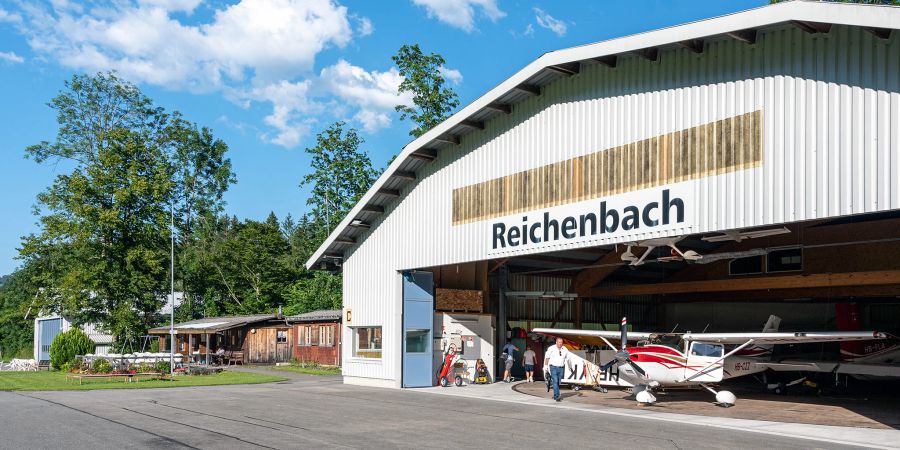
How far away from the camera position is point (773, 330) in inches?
851

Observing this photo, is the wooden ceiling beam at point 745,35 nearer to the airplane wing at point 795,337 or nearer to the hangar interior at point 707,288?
the hangar interior at point 707,288

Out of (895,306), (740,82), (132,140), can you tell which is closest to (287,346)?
(132,140)

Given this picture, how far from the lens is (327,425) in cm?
1389

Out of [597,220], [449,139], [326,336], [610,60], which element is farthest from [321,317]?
[610,60]

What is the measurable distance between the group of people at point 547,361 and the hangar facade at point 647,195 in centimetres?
95

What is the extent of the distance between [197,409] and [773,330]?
650 inches

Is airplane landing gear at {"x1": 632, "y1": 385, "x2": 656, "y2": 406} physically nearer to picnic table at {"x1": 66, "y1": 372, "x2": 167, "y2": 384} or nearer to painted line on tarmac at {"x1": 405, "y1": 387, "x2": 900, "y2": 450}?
painted line on tarmac at {"x1": 405, "y1": 387, "x2": 900, "y2": 450}

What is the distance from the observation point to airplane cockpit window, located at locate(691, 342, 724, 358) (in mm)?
18844

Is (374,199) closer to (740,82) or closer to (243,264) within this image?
(740,82)

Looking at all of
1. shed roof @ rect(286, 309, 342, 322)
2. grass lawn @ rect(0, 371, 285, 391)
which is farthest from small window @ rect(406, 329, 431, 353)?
shed roof @ rect(286, 309, 342, 322)

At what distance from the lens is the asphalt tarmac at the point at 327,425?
1166 centimetres

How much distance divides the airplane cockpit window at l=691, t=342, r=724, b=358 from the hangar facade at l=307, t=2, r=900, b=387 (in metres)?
2.44

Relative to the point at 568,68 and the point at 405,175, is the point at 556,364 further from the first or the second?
the point at 405,175

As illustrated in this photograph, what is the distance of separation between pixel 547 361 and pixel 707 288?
7.31 m
